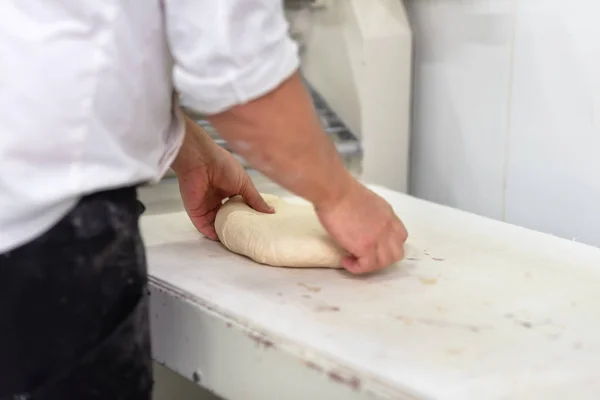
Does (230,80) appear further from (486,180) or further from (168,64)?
(486,180)

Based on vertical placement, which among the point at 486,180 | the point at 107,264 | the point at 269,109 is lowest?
the point at 486,180

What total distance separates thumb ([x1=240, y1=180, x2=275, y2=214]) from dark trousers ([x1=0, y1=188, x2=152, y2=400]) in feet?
0.97

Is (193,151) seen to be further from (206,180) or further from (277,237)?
(277,237)

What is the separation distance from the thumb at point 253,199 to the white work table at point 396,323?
0.07m

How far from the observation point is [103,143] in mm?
494

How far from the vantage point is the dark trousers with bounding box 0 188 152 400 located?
0.50m

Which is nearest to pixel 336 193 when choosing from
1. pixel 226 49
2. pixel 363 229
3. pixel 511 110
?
pixel 363 229

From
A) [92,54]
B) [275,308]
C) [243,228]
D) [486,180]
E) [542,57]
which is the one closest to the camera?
[92,54]

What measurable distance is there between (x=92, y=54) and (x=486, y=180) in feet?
2.34

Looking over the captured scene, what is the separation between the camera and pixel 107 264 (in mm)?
528

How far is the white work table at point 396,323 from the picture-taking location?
18.7 inches

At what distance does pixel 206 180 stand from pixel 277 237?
0.48 ft

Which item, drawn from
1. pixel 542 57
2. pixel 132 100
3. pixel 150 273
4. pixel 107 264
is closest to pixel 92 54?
pixel 132 100

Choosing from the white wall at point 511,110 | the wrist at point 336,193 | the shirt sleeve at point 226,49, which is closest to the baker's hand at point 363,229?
the wrist at point 336,193
